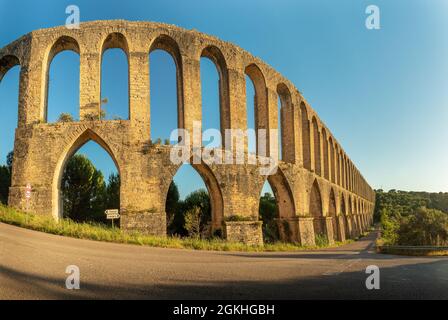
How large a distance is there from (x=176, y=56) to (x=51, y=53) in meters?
5.05

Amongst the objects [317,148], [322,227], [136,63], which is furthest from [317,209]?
[136,63]

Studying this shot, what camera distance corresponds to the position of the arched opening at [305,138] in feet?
70.1

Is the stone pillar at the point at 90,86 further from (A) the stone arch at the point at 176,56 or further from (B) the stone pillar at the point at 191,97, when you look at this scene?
(B) the stone pillar at the point at 191,97

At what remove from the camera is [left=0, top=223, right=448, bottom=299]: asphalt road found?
4336mm

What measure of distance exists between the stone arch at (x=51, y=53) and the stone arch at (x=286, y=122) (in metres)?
10.8

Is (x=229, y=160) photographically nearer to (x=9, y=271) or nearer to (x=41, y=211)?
(x=41, y=211)

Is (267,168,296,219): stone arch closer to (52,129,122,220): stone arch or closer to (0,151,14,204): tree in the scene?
(52,129,122,220): stone arch

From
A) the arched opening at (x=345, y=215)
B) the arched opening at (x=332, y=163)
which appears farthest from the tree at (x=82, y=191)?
the arched opening at (x=345, y=215)

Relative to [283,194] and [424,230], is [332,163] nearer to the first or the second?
[283,194]

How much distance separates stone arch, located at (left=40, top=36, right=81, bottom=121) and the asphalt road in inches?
279

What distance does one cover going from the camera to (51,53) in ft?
43.8

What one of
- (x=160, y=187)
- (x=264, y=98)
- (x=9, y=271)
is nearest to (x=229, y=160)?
(x=160, y=187)

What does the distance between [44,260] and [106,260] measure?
3.46ft

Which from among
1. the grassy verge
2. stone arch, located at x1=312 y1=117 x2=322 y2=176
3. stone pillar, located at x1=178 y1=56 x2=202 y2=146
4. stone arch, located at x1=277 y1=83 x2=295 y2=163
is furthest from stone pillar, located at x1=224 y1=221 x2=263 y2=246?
stone arch, located at x1=312 y1=117 x2=322 y2=176
